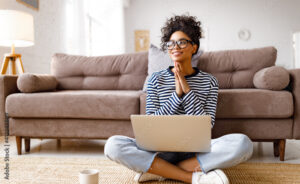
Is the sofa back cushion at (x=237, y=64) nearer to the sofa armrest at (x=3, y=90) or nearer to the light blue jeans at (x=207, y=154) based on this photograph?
the light blue jeans at (x=207, y=154)

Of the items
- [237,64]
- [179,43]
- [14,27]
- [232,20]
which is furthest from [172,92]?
[232,20]

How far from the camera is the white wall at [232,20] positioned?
241 inches

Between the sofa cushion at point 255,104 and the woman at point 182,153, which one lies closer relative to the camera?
the woman at point 182,153

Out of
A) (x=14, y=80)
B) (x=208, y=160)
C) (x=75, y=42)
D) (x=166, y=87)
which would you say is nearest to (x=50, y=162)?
(x=14, y=80)

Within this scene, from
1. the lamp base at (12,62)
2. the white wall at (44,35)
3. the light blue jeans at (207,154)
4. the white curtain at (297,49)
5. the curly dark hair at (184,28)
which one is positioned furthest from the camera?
the white curtain at (297,49)

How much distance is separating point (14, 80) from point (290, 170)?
1.96m

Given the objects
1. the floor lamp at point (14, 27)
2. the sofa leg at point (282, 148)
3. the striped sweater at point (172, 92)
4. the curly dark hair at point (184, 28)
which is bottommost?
the sofa leg at point (282, 148)

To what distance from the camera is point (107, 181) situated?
1351mm

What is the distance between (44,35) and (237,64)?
2.58m

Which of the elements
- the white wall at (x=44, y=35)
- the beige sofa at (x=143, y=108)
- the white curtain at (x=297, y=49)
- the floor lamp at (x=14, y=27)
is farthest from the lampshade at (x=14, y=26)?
the white curtain at (x=297, y=49)

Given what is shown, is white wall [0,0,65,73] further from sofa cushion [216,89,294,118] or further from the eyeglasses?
sofa cushion [216,89,294,118]

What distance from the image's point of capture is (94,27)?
5.43 meters

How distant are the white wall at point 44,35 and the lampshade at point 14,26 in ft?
1.61

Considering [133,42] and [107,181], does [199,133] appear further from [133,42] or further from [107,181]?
[133,42]
